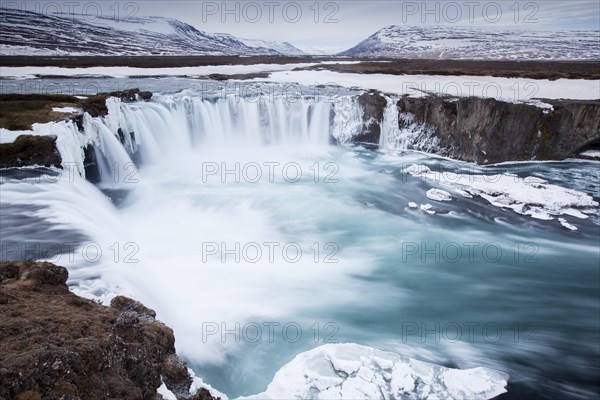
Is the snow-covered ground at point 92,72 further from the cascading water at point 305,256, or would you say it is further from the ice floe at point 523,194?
the ice floe at point 523,194

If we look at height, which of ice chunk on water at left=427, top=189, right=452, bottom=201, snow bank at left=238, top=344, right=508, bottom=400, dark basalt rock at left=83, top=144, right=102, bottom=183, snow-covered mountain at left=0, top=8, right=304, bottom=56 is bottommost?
snow bank at left=238, top=344, right=508, bottom=400

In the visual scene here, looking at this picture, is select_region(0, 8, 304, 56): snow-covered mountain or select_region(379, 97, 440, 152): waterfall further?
select_region(0, 8, 304, 56): snow-covered mountain

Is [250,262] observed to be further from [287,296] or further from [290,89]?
[290,89]

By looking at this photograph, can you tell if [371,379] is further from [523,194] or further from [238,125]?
[238,125]

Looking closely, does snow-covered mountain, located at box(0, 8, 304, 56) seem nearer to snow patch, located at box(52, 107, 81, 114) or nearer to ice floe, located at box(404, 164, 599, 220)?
snow patch, located at box(52, 107, 81, 114)

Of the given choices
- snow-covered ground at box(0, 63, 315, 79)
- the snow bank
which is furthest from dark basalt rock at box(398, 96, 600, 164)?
snow-covered ground at box(0, 63, 315, 79)

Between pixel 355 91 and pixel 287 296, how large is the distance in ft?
60.9

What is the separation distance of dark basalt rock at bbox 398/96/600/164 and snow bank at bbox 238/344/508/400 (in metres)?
13.1

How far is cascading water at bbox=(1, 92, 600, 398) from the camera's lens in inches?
276

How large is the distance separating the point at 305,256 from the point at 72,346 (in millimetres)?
7878

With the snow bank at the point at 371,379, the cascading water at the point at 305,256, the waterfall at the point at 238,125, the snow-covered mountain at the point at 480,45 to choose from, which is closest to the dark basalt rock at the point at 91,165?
the cascading water at the point at 305,256

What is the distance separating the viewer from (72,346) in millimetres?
3094

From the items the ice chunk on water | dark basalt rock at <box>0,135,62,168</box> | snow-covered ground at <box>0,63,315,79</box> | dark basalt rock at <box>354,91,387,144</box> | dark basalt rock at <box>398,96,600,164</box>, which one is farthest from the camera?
snow-covered ground at <box>0,63,315,79</box>

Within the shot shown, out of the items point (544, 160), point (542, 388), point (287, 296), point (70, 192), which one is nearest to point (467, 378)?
point (542, 388)
